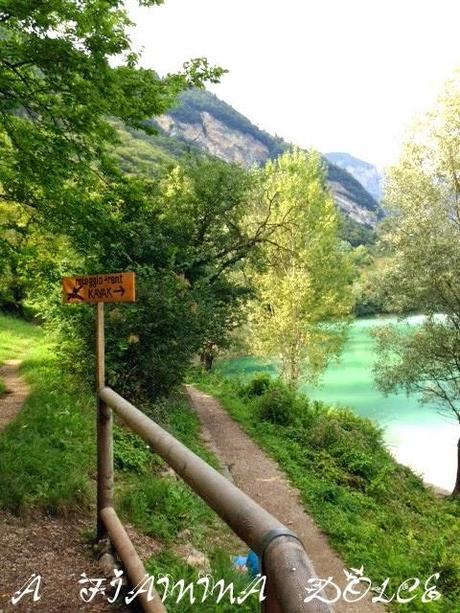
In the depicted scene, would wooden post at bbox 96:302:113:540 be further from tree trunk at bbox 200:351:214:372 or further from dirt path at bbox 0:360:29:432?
tree trunk at bbox 200:351:214:372

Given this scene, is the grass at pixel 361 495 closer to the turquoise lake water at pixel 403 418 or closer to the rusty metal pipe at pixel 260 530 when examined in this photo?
the turquoise lake water at pixel 403 418

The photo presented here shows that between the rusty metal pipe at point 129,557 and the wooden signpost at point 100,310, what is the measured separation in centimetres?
16

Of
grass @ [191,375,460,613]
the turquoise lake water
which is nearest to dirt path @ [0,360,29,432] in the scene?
grass @ [191,375,460,613]

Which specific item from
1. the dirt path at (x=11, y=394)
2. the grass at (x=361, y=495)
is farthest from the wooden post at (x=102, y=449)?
the grass at (x=361, y=495)

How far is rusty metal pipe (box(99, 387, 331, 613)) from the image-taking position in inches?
45.4

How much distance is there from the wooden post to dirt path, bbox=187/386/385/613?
3536 millimetres

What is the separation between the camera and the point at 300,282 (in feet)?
72.5

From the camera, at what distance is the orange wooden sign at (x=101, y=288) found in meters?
3.85

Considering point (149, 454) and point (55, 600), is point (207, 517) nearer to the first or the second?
point (149, 454)

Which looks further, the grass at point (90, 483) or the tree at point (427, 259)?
the tree at point (427, 259)

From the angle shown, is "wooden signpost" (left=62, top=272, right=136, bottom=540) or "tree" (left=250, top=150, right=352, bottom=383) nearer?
"wooden signpost" (left=62, top=272, right=136, bottom=540)

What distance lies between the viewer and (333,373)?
122 ft

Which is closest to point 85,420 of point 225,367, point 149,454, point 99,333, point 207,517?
point 149,454

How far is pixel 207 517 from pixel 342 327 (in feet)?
59.4
